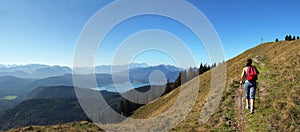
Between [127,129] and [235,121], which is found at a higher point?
[235,121]

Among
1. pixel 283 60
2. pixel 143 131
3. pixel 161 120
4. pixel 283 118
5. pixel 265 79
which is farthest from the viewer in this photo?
pixel 283 60

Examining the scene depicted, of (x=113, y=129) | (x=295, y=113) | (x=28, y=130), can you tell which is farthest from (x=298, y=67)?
(x=28, y=130)

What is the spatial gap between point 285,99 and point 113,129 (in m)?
15.3

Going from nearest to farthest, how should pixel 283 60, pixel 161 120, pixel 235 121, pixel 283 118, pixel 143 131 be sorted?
pixel 283 118 → pixel 235 121 → pixel 143 131 → pixel 161 120 → pixel 283 60

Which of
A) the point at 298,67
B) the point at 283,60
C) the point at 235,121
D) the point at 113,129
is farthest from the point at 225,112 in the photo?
the point at 283,60

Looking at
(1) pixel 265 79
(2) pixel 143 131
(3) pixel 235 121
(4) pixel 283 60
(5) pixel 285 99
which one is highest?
(4) pixel 283 60

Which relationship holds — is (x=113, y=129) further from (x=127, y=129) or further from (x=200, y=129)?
(x=200, y=129)

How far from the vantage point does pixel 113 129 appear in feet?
68.9

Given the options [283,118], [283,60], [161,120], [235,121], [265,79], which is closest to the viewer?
[283,118]

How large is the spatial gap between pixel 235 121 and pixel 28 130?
55.4ft

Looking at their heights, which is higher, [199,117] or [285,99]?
[285,99]

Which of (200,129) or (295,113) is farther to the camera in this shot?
(200,129)

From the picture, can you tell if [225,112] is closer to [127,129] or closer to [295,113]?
[295,113]

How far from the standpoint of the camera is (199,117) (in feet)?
71.5
